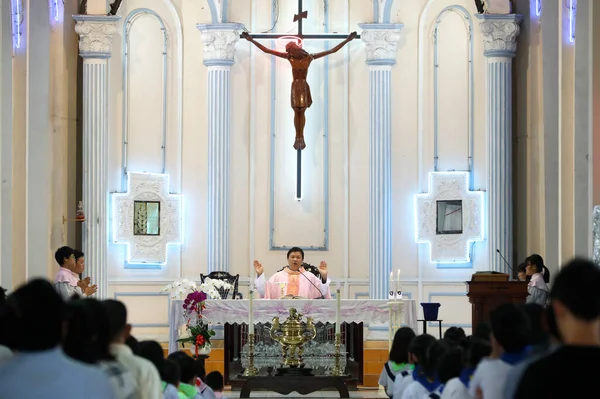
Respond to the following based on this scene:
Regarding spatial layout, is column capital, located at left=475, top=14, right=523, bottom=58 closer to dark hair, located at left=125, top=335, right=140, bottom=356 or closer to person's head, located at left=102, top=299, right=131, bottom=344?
dark hair, located at left=125, top=335, right=140, bottom=356

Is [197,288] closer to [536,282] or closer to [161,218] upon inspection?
[161,218]

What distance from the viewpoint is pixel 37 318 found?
12.4ft

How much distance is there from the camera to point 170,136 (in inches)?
638

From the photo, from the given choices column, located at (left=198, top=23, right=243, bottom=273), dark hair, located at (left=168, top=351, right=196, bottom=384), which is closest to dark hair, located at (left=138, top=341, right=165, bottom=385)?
dark hair, located at (left=168, top=351, right=196, bottom=384)

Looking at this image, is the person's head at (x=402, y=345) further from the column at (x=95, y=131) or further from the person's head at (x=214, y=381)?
the column at (x=95, y=131)

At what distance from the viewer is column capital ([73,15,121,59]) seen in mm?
15734

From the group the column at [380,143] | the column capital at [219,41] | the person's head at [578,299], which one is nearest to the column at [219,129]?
the column capital at [219,41]

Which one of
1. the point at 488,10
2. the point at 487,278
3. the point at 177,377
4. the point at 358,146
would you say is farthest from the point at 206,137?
the point at 177,377

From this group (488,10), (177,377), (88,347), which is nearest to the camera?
(88,347)

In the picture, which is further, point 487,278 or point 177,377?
point 487,278

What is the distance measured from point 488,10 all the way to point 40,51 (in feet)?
19.5

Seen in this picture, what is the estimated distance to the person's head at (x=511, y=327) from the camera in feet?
15.6

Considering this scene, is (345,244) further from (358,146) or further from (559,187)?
(559,187)

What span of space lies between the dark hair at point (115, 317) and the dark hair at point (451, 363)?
6.02 ft
